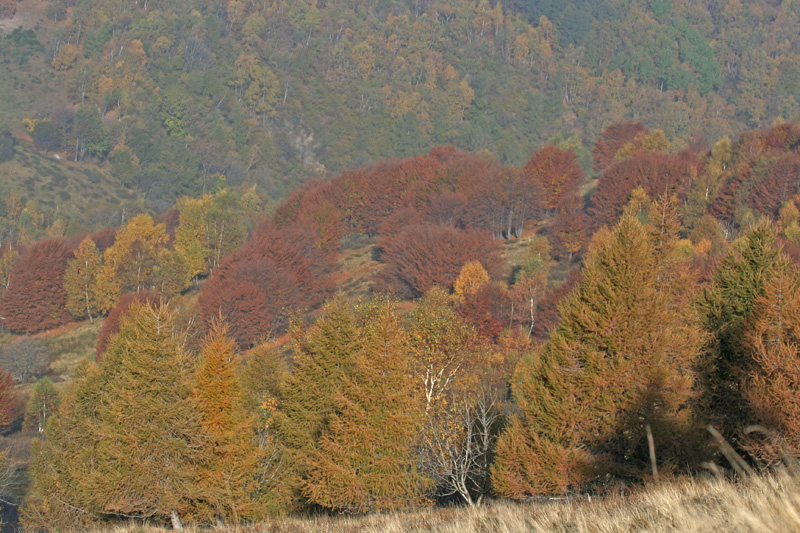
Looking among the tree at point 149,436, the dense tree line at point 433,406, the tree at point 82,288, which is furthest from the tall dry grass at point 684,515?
the tree at point 82,288

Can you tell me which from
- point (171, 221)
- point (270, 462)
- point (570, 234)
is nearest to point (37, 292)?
point (171, 221)

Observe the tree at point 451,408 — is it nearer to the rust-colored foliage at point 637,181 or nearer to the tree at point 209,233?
the rust-colored foliage at point 637,181

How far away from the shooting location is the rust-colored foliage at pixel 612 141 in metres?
160

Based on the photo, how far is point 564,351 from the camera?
24.3 m

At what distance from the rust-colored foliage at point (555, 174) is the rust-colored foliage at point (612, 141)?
1201 inches

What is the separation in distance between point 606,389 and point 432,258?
228 feet

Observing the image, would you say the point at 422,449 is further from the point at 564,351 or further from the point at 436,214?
the point at 436,214

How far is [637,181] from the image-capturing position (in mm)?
109312

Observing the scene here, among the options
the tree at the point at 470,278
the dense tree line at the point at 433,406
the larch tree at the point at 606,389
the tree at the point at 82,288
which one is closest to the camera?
the larch tree at the point at 606,389

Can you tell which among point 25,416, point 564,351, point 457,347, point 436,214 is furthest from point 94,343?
point 564,351

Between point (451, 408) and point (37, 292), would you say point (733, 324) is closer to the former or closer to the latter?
point (451, 408)

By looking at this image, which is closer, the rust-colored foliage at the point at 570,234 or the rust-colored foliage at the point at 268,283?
the rust-colored foliage at the point at 268,283

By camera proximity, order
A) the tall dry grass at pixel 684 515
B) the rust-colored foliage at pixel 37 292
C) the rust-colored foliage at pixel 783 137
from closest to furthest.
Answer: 1. the tall dry grass at pixel 684 515
2. the rust-colored foliage at pixel 37 292
3. the rust-colored foliage at pixel 783 137

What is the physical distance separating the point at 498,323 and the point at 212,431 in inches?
1908
